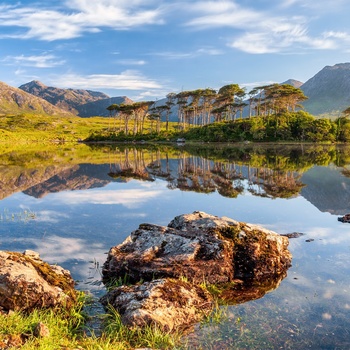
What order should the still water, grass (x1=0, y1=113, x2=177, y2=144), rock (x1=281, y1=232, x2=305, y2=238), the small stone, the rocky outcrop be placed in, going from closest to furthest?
the small stone < the still water < the rocky outcrop < rock (x1=281, y1=232, x2=305, y2=238) < grass (x1=0, y1=113, x2=177, y2=144)

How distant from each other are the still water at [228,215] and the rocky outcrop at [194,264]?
641mm

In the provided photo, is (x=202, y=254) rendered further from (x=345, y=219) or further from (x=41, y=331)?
(x=345, y=219)

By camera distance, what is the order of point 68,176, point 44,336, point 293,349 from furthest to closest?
point 68,176 < point 293,349 < point 44,336

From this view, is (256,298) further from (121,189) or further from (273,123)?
(273,123)

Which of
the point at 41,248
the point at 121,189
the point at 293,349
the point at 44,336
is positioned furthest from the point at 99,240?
the point at 121,189

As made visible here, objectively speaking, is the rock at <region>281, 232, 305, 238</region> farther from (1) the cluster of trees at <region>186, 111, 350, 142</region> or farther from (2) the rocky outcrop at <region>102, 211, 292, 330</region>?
(1) the cluster of trees at <region>186, 111, 350, 142</region>

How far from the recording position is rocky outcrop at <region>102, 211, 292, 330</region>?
30.3ft

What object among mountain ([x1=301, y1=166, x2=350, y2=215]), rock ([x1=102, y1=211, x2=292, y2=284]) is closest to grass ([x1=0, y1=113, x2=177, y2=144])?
mountain ([x1=301, y1=166, x2=350, y2=215])

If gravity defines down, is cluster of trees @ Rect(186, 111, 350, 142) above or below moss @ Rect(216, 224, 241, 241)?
above

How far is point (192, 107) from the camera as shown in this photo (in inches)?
6107

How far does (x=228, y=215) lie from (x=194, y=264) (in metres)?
9.17

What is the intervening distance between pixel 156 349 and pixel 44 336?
2221 millimetres

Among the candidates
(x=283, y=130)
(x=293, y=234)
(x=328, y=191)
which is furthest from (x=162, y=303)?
(x=283, y=130)

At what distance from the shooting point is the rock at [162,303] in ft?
27.0
